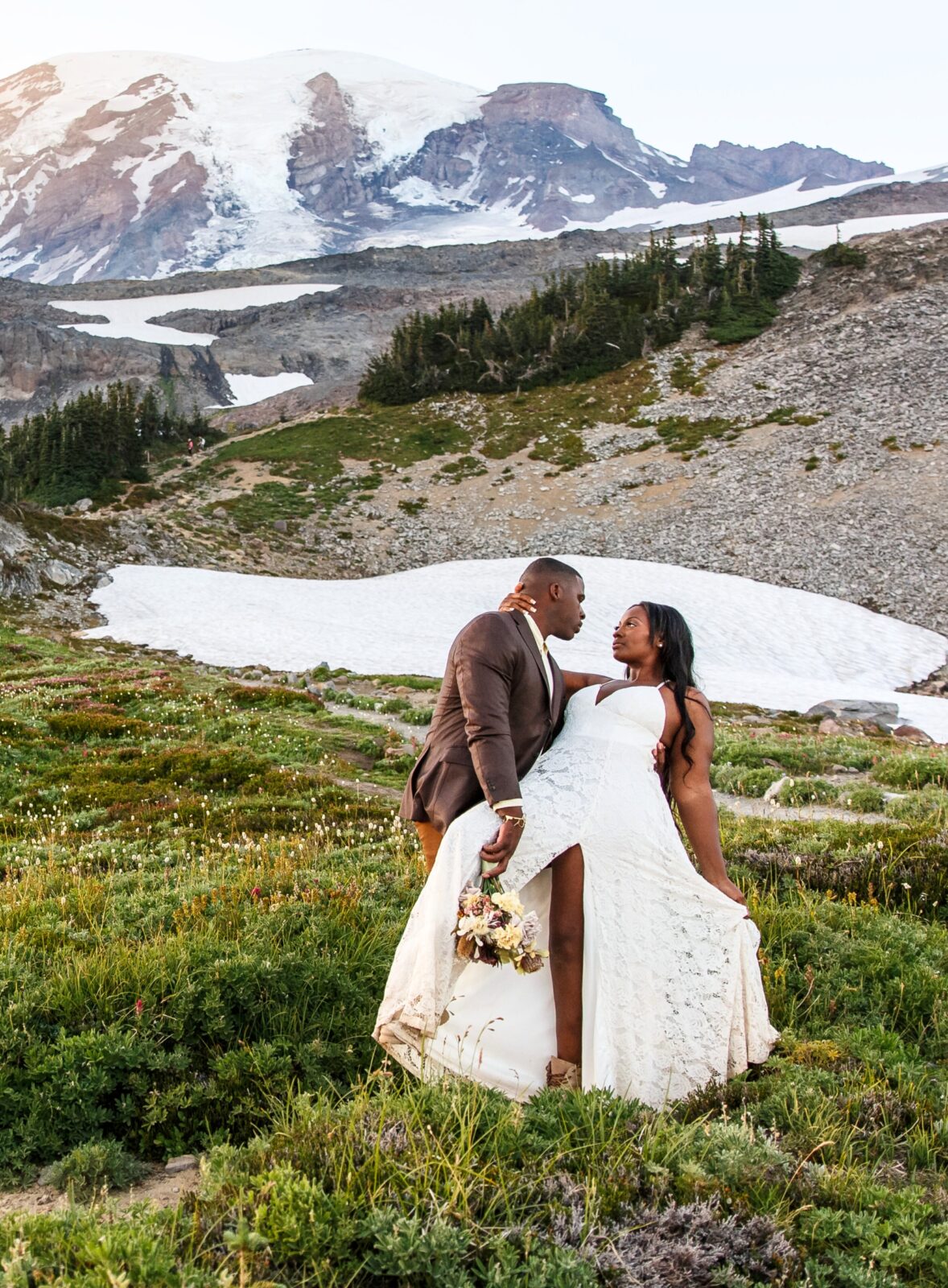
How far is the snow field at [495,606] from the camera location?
85.6 ft

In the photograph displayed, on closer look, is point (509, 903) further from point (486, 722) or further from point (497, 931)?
point (486, 722)

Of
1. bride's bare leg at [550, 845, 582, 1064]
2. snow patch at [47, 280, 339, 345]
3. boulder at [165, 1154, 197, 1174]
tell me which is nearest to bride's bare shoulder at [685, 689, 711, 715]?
bride's bare leg at [550, 845, 582, 1064]

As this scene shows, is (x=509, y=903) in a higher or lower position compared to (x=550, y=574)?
lower

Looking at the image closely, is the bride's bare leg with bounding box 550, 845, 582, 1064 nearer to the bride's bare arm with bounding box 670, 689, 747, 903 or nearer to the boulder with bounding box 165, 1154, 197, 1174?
the bride's bare arm with bounding box 670, 689, 747, 903

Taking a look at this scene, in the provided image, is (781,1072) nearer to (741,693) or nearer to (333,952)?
(333,952)

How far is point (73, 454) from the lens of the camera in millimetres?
52031

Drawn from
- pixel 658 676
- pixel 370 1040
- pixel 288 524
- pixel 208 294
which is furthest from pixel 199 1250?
pixel 208 294

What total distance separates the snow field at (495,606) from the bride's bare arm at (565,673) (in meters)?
18.9

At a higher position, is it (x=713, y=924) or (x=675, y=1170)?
(x=713, y=924)

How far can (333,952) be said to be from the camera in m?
5.97

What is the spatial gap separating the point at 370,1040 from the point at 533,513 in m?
46.4

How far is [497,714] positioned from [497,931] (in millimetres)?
1027

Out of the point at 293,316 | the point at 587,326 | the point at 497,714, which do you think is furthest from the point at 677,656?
the point at 293,316

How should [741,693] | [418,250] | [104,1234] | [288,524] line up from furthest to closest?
[418,250] < [288,524] < [741,693] < [104,1234]
